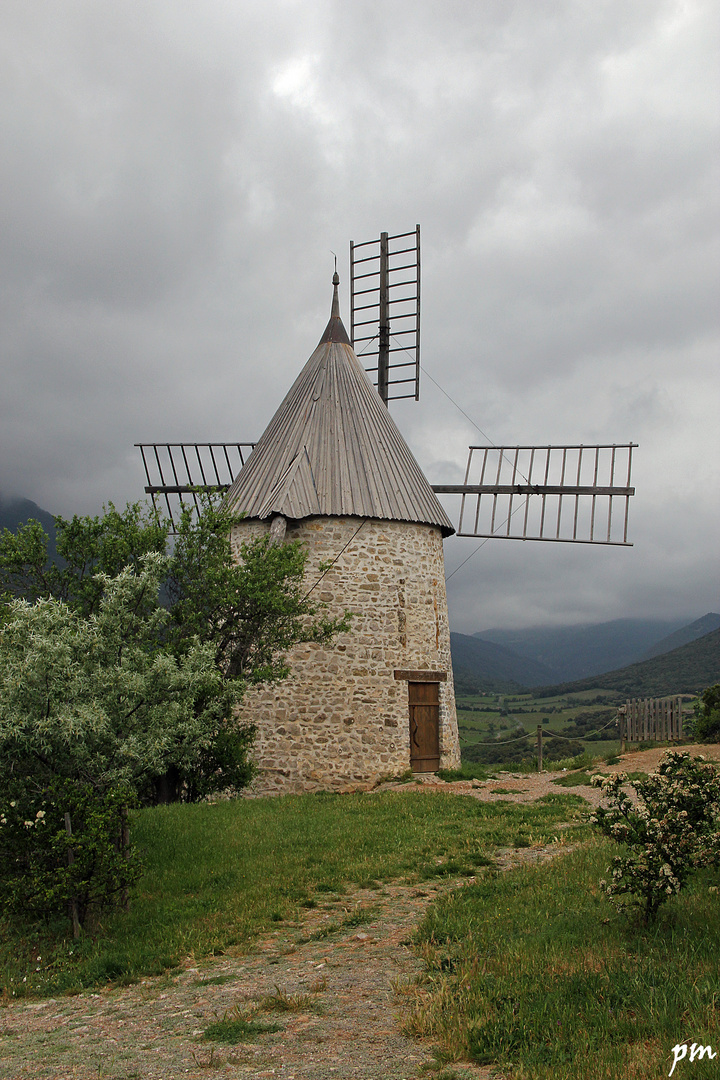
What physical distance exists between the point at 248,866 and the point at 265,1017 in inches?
163

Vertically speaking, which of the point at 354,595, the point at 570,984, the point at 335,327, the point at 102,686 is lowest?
the point at 570,984

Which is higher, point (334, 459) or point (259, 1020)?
point (334, 459)

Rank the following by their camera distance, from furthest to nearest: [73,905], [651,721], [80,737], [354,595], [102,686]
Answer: [651,721] → [354,595] → [102,686] → [80,737] → [73,905]

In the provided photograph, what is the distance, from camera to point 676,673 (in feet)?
225

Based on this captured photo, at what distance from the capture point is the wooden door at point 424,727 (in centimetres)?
1783

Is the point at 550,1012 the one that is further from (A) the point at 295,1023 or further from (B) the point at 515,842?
(B) the point at 515,842

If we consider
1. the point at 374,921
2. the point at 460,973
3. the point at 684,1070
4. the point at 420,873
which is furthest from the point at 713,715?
the point at 684,1070

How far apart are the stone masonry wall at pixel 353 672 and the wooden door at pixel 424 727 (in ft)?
0.66

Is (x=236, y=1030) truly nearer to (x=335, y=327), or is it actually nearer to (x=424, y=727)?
(x=424, y=727)

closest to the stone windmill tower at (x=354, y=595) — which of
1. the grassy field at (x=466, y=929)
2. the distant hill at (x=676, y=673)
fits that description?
the grassy field at (x=466, y=929)

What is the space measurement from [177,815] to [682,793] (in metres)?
7.73

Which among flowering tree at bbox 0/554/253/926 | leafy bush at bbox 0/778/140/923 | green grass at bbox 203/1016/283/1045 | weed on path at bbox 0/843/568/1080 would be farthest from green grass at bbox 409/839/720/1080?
flowering tree at bbox 0/554/253/926

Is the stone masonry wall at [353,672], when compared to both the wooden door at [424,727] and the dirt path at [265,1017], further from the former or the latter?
the dirt path at [265,1017]

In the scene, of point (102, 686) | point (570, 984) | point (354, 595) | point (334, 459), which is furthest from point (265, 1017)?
point (334, 459)
